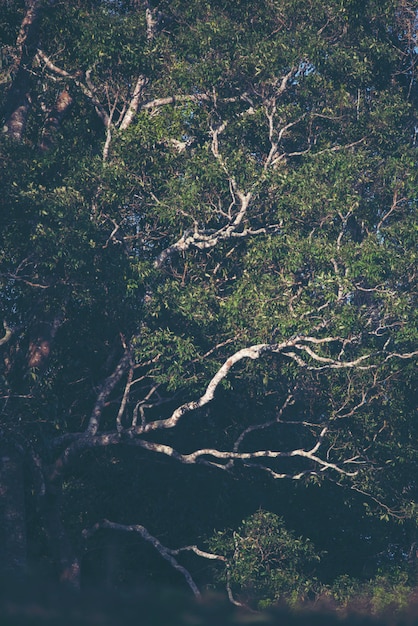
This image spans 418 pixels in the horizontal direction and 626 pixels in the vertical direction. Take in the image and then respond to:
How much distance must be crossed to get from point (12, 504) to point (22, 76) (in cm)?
1015

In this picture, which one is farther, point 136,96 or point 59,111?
point 59,111

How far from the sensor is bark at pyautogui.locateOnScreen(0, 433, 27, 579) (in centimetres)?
1895

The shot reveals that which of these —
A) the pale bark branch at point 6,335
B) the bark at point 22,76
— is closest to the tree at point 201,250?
the bark at point 22,76

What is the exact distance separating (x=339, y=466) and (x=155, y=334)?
5389 millimetres

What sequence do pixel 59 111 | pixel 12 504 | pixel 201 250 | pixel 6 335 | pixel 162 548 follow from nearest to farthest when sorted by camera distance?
1. pixel 6 335
2. pixel 12 504
3. pixel 162 548
4. pixel 201 250
5. pixel 59 111

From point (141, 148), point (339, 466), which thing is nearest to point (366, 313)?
point (339, 466)

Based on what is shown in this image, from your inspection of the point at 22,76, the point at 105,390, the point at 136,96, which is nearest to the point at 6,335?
the point at 105,390

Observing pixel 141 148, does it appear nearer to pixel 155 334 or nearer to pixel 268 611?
pixel 155 334

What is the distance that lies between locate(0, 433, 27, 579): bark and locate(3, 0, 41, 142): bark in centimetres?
740

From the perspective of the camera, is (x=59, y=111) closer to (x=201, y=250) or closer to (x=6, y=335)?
(x=201, y=250)

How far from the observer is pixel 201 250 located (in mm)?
21656

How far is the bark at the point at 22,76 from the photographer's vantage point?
841 inches

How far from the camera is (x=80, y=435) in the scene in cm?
1945

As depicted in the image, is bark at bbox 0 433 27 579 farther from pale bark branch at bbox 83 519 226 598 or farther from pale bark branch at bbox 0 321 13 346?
pale bark branch at bbox 0 321 13 346
